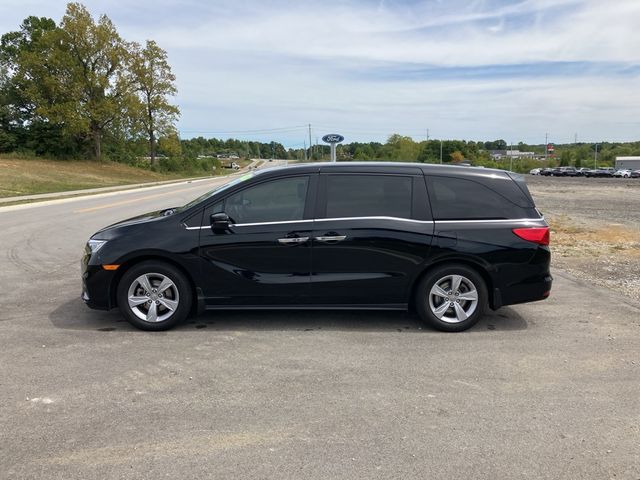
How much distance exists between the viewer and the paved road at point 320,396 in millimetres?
3055

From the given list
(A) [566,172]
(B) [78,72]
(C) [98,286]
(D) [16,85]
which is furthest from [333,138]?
(A) [566,172]

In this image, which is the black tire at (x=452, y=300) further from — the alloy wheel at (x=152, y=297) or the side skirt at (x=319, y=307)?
the alloy wheel at (x=152, y=297)

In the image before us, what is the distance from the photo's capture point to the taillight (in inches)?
210

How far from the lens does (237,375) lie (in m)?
4.23

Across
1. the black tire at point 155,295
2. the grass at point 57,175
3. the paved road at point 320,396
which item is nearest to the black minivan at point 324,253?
the black tire at point 155,295

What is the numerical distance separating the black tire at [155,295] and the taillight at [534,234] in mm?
3405

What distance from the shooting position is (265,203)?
17.7 ft

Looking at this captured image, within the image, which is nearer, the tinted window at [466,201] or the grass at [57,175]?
the tinted window at [466,201]

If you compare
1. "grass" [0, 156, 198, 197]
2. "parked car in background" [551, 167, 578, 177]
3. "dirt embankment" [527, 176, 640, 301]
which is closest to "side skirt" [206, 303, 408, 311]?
"dirt embankment" [527, 176, 640, 301]

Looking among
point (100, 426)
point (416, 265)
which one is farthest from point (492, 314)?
point (100, 426)

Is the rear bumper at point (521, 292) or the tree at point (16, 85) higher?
the tree at point (16, 85)

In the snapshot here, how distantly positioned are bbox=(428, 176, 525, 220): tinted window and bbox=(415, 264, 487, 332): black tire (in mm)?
550

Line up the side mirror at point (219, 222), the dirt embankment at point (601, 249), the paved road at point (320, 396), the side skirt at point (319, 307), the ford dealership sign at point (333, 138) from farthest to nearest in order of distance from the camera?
1. the ford dealership sign at point (333, 138)
2. the dirt embankment at point (601, 249)
3. the side skirt at point (319, 307)
4. the side mirror at point (219, 222)
5. the paved road at point (320, 396)

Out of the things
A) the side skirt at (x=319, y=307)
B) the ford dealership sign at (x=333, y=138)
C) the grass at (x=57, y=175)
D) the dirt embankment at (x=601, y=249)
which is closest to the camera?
the side skirt at (x=319, y=307)
